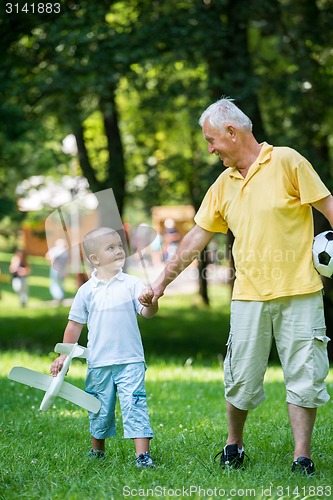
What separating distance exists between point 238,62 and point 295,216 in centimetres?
830

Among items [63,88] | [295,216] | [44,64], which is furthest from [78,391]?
[44,64]

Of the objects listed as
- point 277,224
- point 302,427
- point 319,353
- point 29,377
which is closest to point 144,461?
point 29,377

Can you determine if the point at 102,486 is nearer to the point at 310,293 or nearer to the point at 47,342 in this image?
the point at 310,293

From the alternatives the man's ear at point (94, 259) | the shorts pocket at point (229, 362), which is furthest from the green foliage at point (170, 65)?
the shorts pocket at point (229, 362)

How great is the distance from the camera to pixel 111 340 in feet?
15.6

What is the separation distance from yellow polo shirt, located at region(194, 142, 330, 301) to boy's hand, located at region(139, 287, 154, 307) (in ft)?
1.74

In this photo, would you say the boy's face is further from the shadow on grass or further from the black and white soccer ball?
the shadow on grass

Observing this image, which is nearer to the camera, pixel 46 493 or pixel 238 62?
pixel 46 493

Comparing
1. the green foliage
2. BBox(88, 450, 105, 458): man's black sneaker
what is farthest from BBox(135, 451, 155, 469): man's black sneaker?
the green foliage

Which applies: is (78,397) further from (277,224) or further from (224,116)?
(224,116)

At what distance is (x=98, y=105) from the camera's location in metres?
15.9

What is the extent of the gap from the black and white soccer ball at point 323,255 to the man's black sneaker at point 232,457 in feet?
3.92

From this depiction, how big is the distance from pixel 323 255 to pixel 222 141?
0.88m

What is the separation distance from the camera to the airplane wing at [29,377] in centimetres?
446
